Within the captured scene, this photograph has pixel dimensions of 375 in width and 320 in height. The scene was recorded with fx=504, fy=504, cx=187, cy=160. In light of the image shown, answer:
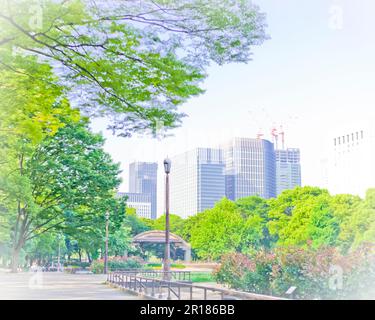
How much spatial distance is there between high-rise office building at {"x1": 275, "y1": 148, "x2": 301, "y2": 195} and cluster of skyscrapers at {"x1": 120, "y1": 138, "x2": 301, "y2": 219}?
3504 millimetres

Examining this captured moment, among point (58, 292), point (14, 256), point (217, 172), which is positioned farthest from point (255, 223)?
point (58, 292)

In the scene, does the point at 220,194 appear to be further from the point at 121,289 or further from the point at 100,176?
the point at 121,289

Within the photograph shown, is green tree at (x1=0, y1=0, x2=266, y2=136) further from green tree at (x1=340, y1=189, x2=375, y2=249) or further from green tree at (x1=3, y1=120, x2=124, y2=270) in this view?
green tree at (x1=340, y1=189, x2=375, y2=249)

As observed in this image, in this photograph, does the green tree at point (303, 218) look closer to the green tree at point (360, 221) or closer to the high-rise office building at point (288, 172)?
the high-rise office building at point (288, 172)

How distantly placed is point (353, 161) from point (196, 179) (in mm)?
16444

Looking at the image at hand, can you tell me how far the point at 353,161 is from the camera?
35625 millimetres

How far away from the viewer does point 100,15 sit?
8742 mm

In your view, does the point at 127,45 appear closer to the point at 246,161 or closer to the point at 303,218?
the point at 246,161

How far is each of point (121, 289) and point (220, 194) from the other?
14099 millimetres

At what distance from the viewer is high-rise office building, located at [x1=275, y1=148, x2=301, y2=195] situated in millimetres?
39075

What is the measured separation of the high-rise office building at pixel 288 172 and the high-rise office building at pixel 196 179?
10393 mm

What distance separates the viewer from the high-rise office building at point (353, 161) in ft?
105

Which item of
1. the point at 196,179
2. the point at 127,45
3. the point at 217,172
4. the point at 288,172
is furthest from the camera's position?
the point at 288,172
